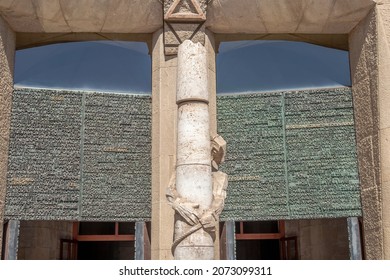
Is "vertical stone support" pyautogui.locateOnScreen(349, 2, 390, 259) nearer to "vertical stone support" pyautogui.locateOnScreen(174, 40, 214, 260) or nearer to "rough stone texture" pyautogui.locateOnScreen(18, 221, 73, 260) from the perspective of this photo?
"vertical stone support" pyautogui.locateOnScreen(174, 40, 214, 260)

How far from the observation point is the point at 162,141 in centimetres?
882

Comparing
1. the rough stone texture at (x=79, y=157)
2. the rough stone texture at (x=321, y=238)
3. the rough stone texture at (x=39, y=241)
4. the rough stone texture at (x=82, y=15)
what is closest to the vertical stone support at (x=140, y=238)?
the rough stone texture at (x=79, y=157)

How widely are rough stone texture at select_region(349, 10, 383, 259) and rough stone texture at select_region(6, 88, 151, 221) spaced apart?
11.8 feet

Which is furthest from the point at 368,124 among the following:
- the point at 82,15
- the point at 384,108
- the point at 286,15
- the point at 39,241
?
the point at 39,241

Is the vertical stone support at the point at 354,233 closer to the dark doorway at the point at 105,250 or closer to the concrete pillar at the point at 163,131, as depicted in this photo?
the concrete pillar at the point at 163,131

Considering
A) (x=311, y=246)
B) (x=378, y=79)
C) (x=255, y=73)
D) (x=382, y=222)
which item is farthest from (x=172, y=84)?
(x=311, y=246)

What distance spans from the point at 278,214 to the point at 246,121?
171 centimetres

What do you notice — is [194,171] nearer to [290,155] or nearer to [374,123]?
[290,155]

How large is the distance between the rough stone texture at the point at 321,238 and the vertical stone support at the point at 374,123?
393cm

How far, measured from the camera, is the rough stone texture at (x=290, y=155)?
9219 mm

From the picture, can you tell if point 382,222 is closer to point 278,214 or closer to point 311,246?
point 278,214

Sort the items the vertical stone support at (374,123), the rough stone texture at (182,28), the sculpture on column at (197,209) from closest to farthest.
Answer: the sculpture on column at (197,209), the vertical stone support at (374,123), the rough stone texture at (182,28)

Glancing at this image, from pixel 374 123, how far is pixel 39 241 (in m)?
8.11

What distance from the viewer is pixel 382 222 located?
27.2ft
